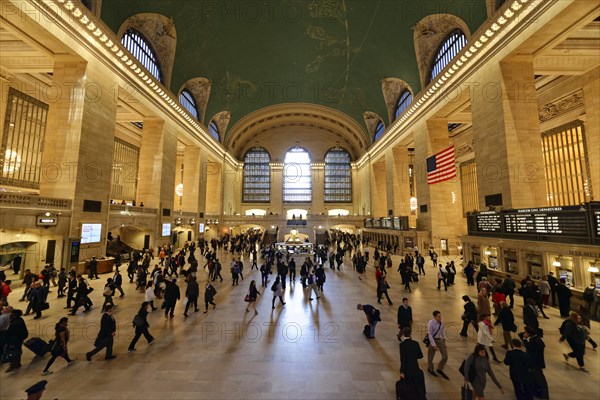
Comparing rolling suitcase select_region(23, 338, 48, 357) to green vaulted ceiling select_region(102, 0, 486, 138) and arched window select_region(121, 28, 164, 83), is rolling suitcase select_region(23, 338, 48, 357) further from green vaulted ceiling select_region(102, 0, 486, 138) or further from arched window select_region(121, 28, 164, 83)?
arched window select_region(121, 28, 164, 83)

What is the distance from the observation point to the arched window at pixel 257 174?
42.3m

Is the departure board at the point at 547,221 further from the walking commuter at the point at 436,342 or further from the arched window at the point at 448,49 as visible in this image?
the arched window at the point at 448,49

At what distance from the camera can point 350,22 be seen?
1947 cm

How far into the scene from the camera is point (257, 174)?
139 ft

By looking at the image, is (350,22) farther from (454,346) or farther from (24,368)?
(24,368)

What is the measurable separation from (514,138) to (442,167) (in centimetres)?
405

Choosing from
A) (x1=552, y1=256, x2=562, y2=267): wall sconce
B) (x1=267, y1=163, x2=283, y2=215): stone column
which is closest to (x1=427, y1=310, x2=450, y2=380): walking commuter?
(x1=552, y1=256, x2=562, y2=267): wall sconce

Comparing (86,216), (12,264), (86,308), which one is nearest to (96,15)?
(86,216)

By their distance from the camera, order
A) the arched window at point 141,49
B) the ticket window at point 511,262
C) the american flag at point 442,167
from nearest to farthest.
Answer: the ticket window at point 511,262 < the american flag at point 442,167 < the arched window at point 141,49

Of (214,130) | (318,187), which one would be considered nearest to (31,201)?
(214,130)

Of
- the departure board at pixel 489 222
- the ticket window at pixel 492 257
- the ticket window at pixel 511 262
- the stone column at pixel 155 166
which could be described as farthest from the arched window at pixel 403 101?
the stone column at pixel 155 166

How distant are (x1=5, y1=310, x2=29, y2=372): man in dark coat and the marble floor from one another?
0.17 metres

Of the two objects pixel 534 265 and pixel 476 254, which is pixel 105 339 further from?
pixel 476 254

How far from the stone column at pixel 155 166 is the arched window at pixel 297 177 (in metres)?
23.1
